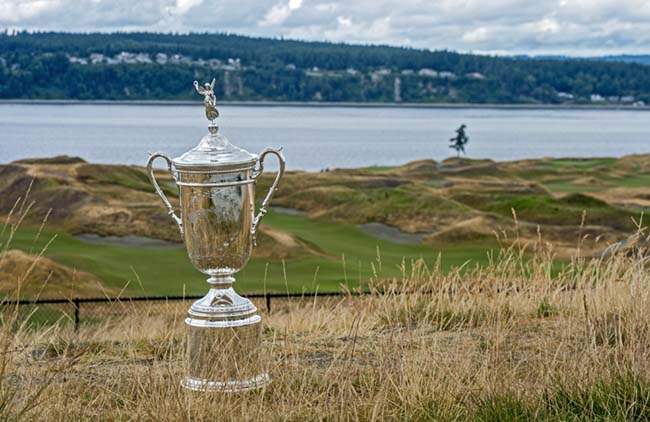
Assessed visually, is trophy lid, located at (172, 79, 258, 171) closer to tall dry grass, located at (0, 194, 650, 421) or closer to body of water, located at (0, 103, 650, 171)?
tall dry grass, located at (0, 194, 650, 421)

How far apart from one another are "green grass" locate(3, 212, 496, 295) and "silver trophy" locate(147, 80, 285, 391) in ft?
48.2

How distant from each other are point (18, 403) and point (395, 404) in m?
2.49

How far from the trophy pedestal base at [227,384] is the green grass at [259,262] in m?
14.8

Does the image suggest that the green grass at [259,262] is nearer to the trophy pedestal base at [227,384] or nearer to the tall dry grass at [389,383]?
the tall dry grass at [389,383]

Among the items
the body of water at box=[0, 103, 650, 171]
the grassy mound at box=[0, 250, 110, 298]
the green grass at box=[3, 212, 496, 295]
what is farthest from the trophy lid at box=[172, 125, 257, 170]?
the body of water at box=[0, 103, 650, 171]

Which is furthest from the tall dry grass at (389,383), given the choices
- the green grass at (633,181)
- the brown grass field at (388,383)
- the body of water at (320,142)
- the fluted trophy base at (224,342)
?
the body of water at (320,142)

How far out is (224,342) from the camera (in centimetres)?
751

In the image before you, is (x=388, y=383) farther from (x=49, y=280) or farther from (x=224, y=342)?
(x=49, y=280)

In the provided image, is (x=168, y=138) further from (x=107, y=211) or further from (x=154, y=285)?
(x=154, y=285)

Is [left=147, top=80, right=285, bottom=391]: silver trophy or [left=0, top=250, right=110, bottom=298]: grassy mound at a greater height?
[left=147, top=80, right=285, bottom=391]: silver trophy

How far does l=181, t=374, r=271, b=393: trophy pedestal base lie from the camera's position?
7.11 m

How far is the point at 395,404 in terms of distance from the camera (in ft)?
23.0

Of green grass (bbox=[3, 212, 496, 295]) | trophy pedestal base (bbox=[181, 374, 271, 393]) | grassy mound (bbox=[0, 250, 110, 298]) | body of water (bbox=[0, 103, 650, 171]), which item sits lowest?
body of water (bbox=[0, 103, 650, 171])

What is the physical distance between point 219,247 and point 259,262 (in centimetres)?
2308
